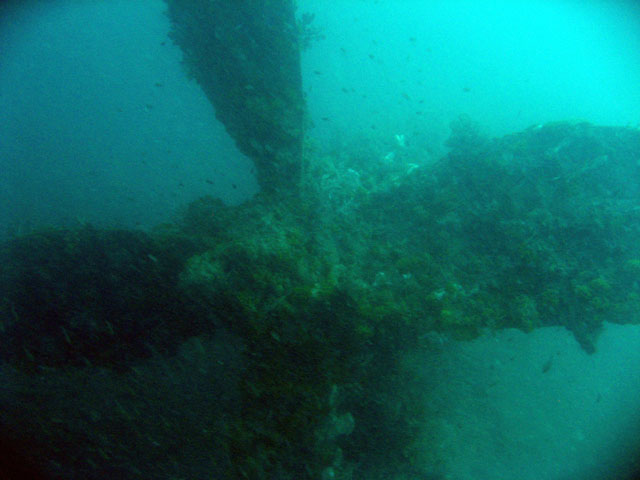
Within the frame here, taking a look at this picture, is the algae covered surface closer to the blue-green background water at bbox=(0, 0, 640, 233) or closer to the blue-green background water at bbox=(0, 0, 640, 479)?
the blue-green background water at bbox=(0, 0, 640, 479)

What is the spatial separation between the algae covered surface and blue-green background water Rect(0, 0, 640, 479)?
6.57ft

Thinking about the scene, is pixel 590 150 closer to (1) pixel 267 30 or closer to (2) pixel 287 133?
(2) pixel 287 133

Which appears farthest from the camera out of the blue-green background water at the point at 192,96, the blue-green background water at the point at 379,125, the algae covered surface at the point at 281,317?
the blue-green background water at the point at 192,96

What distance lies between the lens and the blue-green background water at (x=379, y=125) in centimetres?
1048

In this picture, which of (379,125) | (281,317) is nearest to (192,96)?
(379,125)

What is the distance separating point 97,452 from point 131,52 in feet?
233

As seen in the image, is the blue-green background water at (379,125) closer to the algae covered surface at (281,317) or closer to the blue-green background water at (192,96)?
the blue-green background water at (192,96)

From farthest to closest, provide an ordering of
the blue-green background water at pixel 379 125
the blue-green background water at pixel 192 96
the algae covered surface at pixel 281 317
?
the blue-green background water at pixel 192 96 < the blue-green background water at pixel 379 125 < the algae covered surface at pixel 281 317

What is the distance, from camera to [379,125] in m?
25.3

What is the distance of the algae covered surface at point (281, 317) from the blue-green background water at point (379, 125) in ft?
6.57

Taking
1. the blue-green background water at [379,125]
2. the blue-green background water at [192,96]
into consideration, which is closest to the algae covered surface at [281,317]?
the blue-green background water at [379,125]

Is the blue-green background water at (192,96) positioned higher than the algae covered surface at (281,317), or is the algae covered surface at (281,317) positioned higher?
the blue-green background water at (192,96)

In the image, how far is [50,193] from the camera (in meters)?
20.9

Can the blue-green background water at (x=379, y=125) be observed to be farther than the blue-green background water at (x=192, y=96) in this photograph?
No
